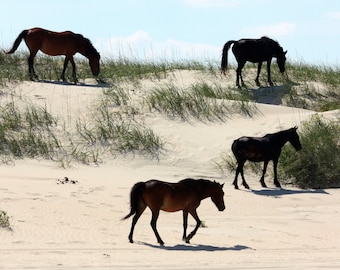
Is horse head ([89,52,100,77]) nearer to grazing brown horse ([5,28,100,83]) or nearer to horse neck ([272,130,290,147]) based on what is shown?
grazing brown horse ([5,28,100,83])

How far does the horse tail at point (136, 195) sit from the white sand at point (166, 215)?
47cm

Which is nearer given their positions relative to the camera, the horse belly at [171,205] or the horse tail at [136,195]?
the horse tail at [136,195]

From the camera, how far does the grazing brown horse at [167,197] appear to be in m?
10.4

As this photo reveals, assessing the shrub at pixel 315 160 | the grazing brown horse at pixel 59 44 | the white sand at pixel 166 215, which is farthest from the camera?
the grazing brown horse at pixel 59 44

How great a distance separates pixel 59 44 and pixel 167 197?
516 inches

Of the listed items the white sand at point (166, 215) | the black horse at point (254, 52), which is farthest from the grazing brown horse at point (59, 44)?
the black horse at point (254, 52)

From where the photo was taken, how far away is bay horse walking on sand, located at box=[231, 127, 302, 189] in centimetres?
1609

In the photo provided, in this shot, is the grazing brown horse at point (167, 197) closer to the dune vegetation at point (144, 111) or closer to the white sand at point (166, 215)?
the white sand at point (166, 215)

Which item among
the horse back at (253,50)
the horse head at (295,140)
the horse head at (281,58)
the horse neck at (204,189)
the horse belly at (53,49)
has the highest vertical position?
the horse belly at (53,49)

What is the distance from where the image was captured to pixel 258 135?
18.4 metres

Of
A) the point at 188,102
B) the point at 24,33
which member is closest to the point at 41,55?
the point at 24,33

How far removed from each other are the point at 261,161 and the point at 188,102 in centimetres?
350

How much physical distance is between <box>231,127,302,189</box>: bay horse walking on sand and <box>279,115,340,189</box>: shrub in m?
0.34

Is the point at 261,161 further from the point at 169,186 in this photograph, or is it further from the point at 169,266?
the point at 169,266
